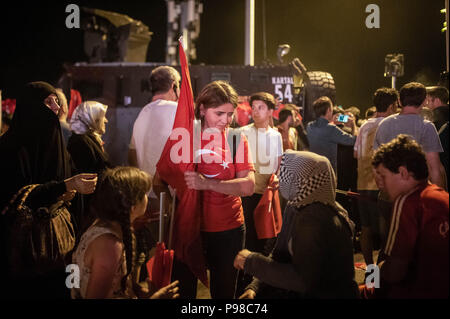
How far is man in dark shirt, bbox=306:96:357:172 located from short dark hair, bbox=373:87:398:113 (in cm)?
72

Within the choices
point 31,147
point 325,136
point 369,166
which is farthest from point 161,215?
point 325,136

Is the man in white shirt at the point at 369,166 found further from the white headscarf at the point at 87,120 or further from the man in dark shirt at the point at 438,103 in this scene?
the white headscarf at the point at 87,120

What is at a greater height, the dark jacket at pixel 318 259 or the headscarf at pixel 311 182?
the headscarf at pixel 311 182

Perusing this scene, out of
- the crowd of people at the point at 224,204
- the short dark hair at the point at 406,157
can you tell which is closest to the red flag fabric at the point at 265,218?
the crowd of people at the point at 224,204

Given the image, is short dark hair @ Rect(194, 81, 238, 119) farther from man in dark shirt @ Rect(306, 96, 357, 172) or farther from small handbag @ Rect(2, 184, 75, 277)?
man in dark shirt @ Rect(306, 96, 357, 172)

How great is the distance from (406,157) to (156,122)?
1.87 meters

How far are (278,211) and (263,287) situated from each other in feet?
5.45

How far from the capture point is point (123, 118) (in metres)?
10.9

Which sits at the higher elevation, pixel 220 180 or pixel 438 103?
pixel 438 103

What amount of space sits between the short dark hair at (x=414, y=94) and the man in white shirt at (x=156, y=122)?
1.71m

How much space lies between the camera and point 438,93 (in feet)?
11.9

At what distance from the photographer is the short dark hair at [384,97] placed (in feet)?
13.1

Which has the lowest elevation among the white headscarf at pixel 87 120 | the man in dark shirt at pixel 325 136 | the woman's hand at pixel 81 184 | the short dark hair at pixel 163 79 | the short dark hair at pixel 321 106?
the woman's hand at pixel 81 184

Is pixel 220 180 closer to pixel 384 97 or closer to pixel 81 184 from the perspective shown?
pixel 81 184
